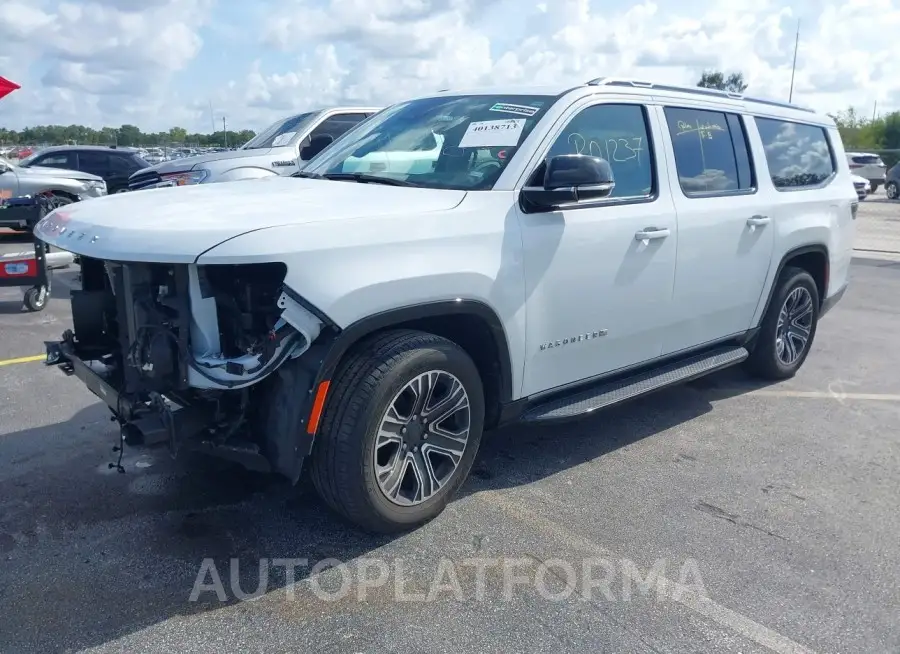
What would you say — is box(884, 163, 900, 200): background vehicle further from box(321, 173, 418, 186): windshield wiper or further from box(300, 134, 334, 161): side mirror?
box(321, 173, 418, 186): windshield wiper

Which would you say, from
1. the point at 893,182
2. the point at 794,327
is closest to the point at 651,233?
the point at 794,327

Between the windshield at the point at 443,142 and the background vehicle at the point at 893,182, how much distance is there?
27.2m

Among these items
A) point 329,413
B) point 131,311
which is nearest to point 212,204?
point 131,311

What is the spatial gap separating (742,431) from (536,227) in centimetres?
225

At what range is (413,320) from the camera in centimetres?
351

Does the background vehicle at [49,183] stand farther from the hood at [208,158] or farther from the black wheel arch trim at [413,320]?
the black wheel arch trim at [413,320]

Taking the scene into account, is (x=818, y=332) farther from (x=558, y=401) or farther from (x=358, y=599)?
(x=358, y=599)

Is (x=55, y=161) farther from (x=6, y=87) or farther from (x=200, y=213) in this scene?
(x=200, y=213)

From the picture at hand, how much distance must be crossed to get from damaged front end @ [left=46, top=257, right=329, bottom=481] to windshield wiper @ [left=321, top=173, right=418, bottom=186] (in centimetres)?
108

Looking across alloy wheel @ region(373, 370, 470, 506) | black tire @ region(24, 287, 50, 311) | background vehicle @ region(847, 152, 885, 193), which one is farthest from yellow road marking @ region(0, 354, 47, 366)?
background vehicle @ region(847, 152, 885, 193)

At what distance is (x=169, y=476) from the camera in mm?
4191

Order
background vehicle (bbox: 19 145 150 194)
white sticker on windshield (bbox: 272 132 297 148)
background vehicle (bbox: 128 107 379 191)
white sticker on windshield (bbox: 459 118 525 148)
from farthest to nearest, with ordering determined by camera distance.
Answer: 1. background vehicle (bbox: 19 145 150 194)
2. white sticker on windshield (bbox: 272 132 297 148)
3. background vehicle (bbox: 128 107 379 191)
4. white sticker on windshield (bbox: 459 118 525 148)

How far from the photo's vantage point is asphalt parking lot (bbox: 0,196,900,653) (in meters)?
2.96

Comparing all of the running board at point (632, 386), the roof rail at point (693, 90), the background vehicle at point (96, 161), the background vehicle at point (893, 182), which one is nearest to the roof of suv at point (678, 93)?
the roof rail at point (693, 90)
